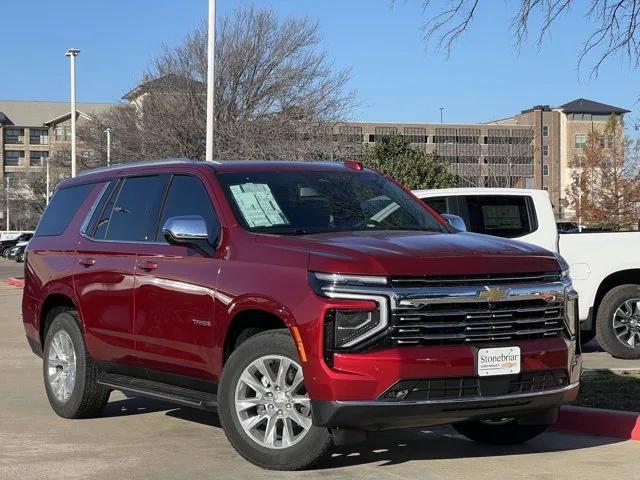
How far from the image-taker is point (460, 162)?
102 m

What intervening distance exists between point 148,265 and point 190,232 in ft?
2.28

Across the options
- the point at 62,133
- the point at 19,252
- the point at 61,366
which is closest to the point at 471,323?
the point at 61,366

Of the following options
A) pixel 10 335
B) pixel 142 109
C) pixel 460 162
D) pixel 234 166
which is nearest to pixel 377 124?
pixel 460 162

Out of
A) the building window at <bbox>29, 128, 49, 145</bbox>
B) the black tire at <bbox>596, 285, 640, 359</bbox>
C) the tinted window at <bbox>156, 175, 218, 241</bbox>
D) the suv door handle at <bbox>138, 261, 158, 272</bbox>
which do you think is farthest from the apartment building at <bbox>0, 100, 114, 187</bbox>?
the suv door handle at <bbox>138, 261, 158, 272</bbox>

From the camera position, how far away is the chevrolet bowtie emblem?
562 centimetres

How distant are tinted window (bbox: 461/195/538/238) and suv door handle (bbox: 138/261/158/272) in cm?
568

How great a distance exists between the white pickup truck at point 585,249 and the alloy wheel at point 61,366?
5.36 metres

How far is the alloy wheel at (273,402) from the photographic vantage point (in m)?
5.79

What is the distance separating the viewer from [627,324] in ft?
38.7

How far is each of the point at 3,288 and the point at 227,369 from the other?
23.9m

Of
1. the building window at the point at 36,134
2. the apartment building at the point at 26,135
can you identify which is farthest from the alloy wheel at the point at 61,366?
the building window at the point at 36,134

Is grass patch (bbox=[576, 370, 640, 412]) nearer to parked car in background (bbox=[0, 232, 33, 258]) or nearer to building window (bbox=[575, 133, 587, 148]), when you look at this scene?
parked car in background (bbox=[0, 232, 33, 258])

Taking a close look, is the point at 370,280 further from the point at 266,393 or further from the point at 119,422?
the point at 119,422

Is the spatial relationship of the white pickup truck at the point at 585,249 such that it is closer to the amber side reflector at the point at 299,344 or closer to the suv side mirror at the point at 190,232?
the suv side mirror at the point at 190,232
